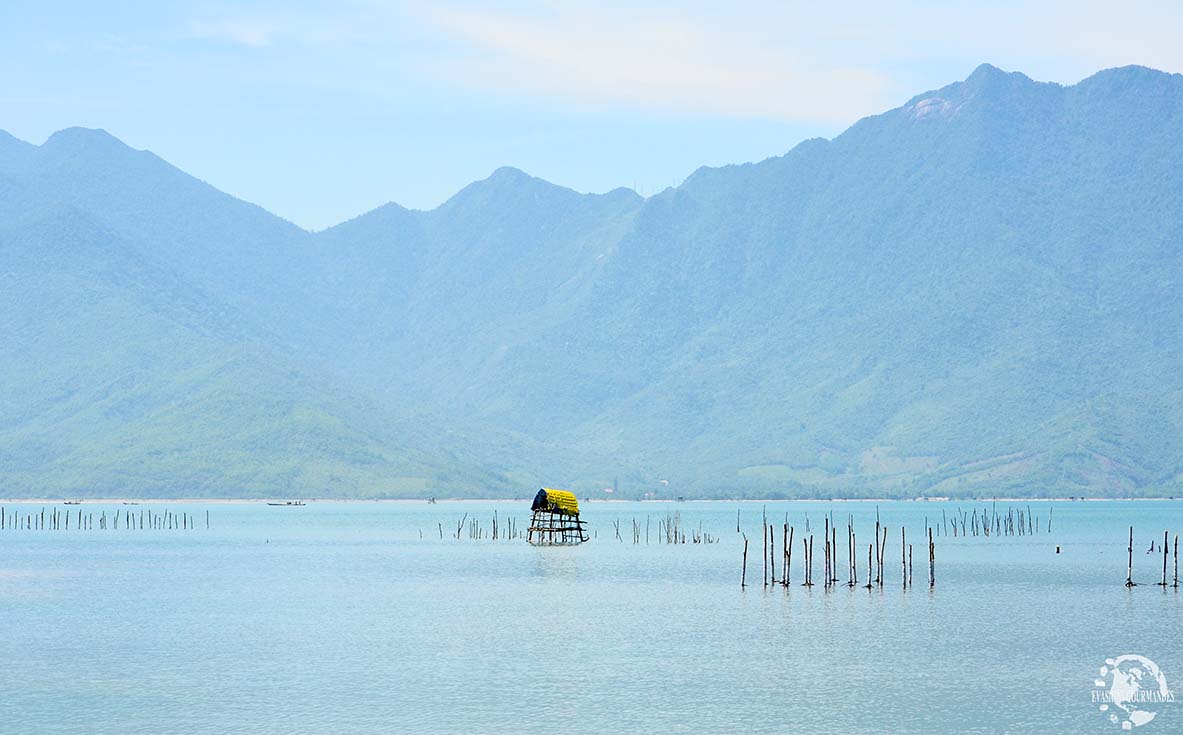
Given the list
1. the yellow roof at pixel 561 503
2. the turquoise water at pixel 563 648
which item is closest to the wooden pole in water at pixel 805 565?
the turquoise water at pixel 563 648

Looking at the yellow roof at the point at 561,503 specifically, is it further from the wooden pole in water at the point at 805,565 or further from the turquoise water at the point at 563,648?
the turquoise water at the point at 563,648

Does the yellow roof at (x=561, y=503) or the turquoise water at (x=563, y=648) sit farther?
the yellow roof at (x=561, y=503)

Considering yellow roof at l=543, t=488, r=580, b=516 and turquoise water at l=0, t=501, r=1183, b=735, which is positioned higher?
yellow roof at l=543, t=488, r=580, b=516

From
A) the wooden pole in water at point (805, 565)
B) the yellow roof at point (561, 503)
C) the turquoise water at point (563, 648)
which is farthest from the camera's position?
the yellow roof at point (561, 503)

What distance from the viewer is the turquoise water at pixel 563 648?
51562 millimetres

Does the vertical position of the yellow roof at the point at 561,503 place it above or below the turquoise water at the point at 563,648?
above

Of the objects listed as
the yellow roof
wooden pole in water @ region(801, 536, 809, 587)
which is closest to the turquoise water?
wooden pole in water @ region(801, 536, 809, 587)

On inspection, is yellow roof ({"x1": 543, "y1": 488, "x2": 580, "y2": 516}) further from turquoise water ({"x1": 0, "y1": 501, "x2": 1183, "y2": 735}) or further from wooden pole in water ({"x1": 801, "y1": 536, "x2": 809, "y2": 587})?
turquoise water ({"x1": 0, "y1": 501, "x2": 1183, "y2": 735})

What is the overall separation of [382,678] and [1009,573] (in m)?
62.0

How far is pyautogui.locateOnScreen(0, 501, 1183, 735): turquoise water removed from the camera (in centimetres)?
5156

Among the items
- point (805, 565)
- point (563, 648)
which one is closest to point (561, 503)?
point (805, 565)

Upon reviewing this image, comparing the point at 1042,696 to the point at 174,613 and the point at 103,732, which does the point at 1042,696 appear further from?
the point at 174,613

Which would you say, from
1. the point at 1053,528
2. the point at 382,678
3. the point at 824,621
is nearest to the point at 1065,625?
the point at 824,621

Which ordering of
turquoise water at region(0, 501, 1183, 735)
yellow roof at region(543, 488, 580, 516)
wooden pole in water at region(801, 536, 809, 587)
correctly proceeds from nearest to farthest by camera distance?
turquoise water at region(0, 501, 1183, 735) < wooden pole in water at region(801, 536, 809, 587) < yellow roof at region(543, 488, 580, 516)
